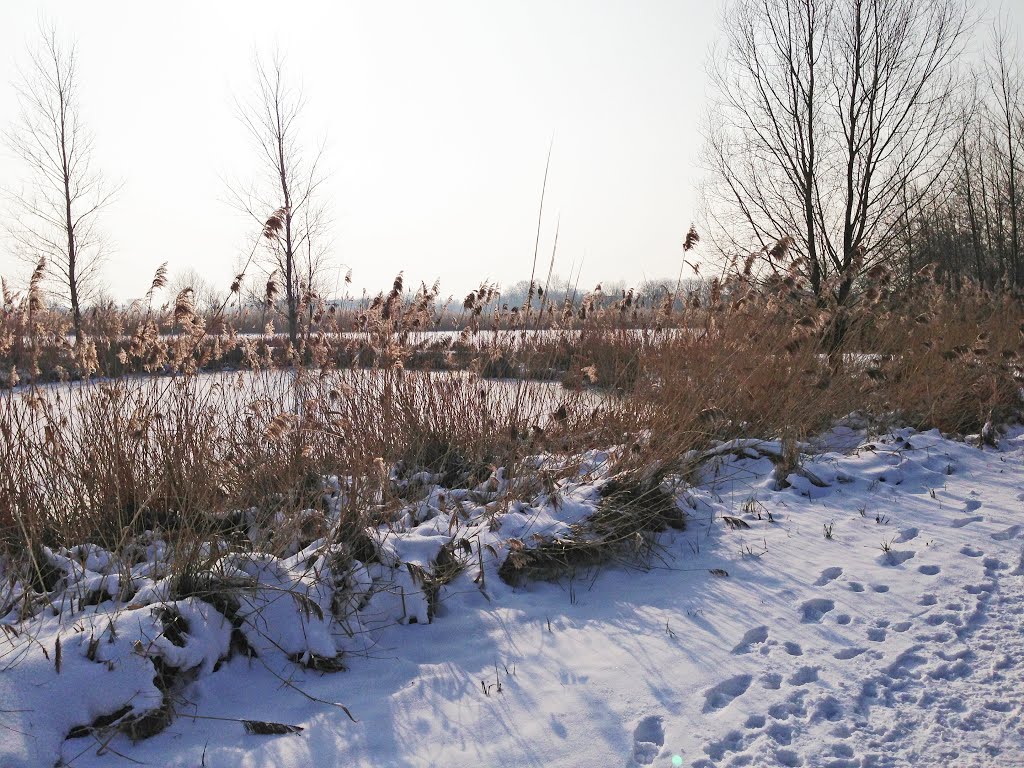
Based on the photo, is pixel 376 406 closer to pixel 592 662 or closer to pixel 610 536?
pixel 610 536

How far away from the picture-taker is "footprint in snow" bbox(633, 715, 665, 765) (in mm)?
1971

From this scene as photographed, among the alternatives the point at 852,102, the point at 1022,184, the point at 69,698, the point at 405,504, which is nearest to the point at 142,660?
the point at 69,698

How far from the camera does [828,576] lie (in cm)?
316

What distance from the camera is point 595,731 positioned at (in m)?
2.09

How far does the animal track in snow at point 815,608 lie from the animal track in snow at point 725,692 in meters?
0.56

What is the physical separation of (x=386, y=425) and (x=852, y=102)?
311 inches

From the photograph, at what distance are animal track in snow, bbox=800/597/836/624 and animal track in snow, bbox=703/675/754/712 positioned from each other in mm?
558

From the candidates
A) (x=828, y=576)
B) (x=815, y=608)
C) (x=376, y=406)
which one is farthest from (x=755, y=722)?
(x=376, y=406)

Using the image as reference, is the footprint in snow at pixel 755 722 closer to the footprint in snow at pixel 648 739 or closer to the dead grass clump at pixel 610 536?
the footprint in snow at pixel 648 739

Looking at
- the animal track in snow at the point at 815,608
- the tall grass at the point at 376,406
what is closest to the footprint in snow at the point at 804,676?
the animal track in snow at the point at 815,608

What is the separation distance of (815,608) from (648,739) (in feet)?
3.72

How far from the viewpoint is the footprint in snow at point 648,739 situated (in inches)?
77.6

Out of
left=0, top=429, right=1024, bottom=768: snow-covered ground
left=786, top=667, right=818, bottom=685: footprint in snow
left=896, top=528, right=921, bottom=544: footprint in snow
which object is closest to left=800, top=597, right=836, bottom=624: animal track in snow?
left=0, top=429, right=1024, bottom=768: snow-covered ground

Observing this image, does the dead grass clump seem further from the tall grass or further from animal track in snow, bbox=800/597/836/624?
animal track in snow, bbox=800/597/836/624
